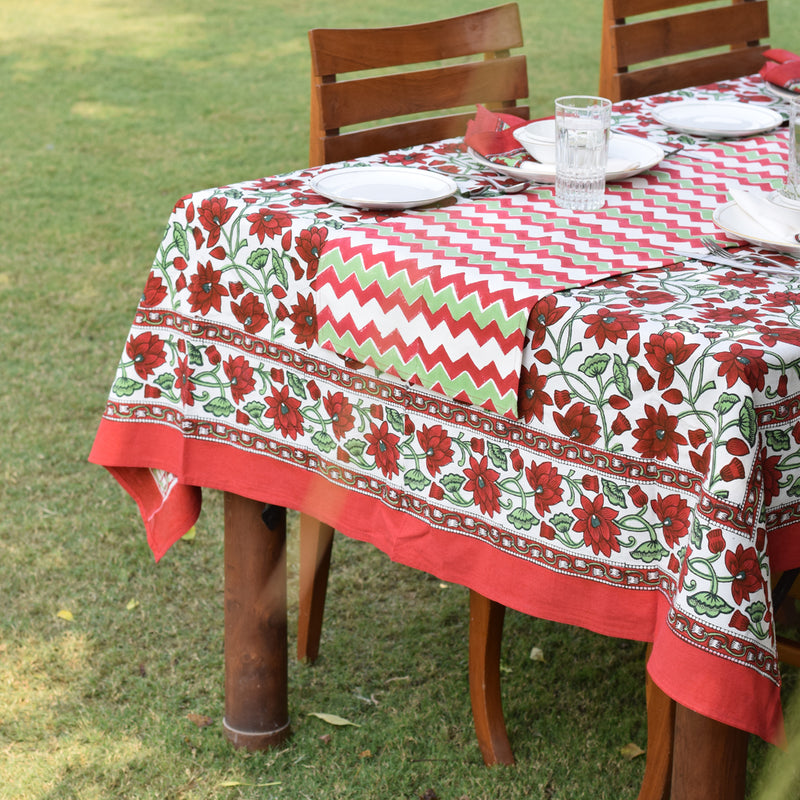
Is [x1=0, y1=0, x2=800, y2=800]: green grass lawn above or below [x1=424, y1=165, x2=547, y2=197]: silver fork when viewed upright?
below

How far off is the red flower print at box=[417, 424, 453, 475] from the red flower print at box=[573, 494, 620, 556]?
0.20 m

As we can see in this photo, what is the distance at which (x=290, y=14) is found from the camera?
9.26 metres

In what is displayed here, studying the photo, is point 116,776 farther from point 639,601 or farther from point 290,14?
point 290,14

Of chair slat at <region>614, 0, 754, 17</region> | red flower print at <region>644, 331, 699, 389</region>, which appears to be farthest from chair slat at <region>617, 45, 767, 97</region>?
red flower print at <region>644, 331, 699, 389</region>

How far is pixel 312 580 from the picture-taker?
86.7 inches

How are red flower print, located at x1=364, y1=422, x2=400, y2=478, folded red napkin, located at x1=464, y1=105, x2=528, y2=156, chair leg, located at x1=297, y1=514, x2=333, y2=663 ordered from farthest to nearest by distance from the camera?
chair leg, located at x1=297, y1=514, x2=333, y2=663 → folded red napkin, located at x1=464, y1=105, x2=528, y2=156 → red flower print, located at x1=364, y1=422, x2=400, y2=478

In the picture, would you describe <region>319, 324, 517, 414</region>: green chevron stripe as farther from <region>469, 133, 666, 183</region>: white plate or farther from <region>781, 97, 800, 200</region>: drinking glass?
<region>781, 97, 800, 200</region>: drinking glass

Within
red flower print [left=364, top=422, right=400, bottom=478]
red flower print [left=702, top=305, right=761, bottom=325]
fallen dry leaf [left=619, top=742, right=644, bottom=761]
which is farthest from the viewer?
fallen dry leaf [left=619, top=742, right=644, bottom=761]

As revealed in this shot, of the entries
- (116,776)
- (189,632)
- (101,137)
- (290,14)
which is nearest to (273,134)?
(101,137)

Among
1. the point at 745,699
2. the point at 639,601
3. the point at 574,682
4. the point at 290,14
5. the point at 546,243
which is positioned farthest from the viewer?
the point at 290,14

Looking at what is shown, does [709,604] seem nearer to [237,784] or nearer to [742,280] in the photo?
[742,280]

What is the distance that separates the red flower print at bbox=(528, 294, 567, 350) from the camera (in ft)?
4.45

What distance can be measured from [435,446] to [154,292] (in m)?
0.54

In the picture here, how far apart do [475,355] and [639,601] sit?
35cm
